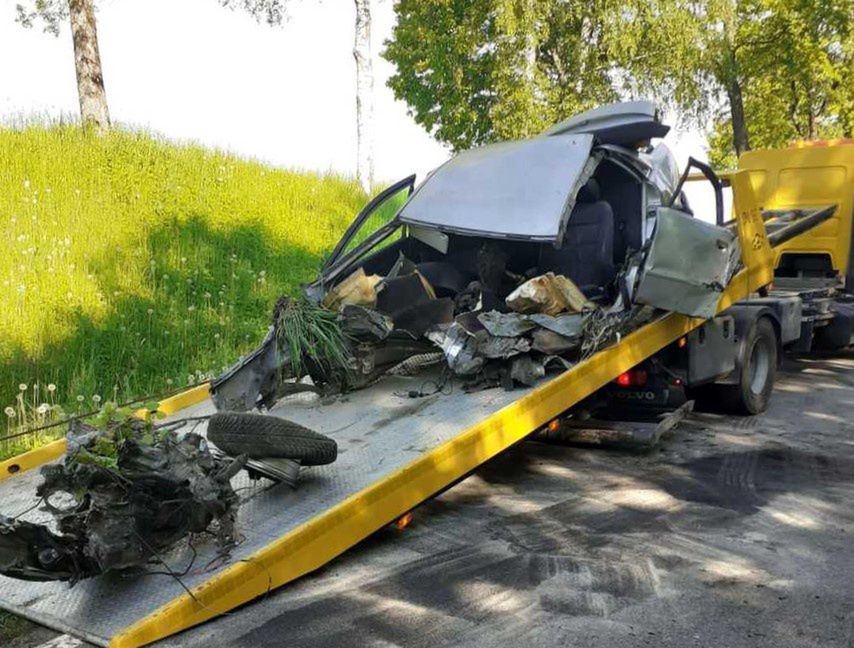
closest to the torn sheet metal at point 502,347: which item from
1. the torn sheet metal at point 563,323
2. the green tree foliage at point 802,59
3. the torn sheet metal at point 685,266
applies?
the torn sheet metal at point 563,323

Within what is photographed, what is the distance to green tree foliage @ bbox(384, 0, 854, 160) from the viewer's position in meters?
20.7

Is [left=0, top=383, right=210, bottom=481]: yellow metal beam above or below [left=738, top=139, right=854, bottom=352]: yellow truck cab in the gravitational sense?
below

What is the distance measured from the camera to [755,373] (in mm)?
7699

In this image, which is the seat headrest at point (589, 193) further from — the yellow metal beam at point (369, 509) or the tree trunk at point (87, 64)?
the tree trunk at point (87, 64)

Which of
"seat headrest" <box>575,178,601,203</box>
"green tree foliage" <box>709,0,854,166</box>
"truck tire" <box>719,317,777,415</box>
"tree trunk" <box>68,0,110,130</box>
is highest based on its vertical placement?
"green tree foliage" <box>709,0,854,166</box>

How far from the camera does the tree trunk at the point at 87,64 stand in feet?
38.0

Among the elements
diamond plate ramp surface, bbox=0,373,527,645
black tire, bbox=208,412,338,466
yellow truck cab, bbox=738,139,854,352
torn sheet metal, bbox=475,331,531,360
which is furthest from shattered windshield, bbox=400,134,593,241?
yellow truck cab, bbox=738,139,854,352

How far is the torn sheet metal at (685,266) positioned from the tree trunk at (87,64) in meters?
8.54

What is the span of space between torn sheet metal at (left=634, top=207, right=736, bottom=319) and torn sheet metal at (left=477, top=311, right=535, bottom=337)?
881 millimetres

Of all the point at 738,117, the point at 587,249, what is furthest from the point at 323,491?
the point at 738,117

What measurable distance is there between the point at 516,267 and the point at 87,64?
309 inches

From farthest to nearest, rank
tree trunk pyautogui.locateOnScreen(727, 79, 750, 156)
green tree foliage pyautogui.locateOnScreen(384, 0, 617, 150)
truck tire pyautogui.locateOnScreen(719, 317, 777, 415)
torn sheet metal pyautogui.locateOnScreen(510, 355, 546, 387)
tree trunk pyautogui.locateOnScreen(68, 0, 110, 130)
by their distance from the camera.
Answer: tree trunk pyautogui.locateOnScreen(727, 79, 750, 156) → green tree foliage pyautogui.locateOnScreen(384, 0, 617, 150) → tree trunk pyautogui.locateOnScreen(68, 0, 110, 130) → truck tire pyautogui.locateOnScreen(719, 317, 777, 415) → torn sheet metal pyautogui.locateOnScreen(510, 355, 546, 387)

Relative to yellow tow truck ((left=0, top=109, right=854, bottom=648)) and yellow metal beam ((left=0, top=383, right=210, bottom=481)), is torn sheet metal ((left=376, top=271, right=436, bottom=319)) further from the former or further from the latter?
yellow metal beam ((left=0, top=383, right=210, bottom=481))

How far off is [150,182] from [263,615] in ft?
27.5
